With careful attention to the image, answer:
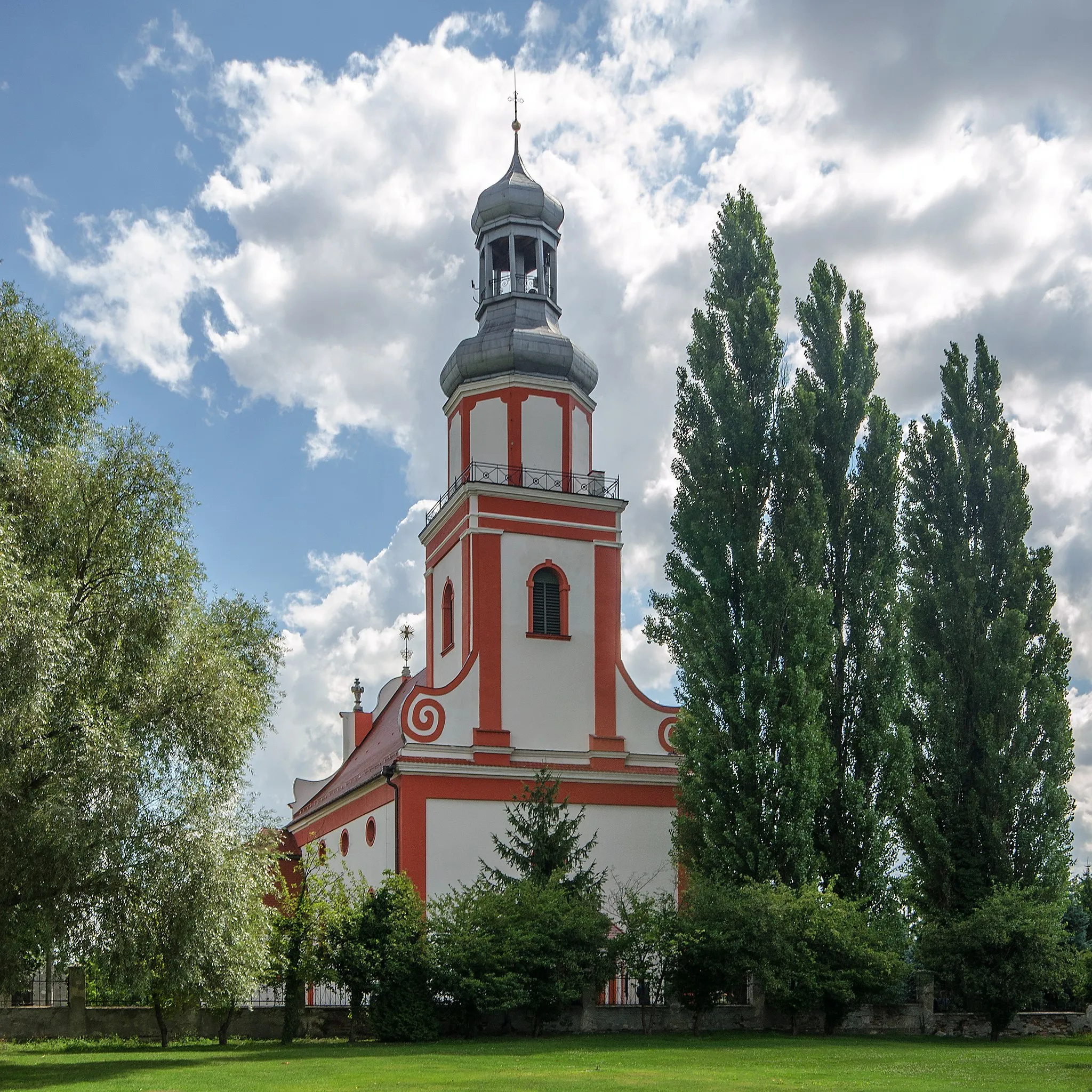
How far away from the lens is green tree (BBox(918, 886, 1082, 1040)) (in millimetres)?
22953

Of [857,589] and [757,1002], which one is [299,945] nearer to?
[757,1002]

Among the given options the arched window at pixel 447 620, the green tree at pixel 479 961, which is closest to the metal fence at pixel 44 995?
the green tree at pixel 479 961

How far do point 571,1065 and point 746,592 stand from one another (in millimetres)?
12060

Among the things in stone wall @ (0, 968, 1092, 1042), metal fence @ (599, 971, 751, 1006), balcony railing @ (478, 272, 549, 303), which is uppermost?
balcony railing @ (478, 272, 549, 303)


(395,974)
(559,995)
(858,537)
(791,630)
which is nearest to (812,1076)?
(559,995)

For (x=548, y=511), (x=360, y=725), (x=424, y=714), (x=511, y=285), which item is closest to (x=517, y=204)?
(x=511, y=285)

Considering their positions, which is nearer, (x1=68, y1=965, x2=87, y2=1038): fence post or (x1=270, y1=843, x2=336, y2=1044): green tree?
(x1=68, y1=965, x2=87, y2=1038): fence post

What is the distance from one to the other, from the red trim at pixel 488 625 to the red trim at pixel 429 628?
3.60 meters

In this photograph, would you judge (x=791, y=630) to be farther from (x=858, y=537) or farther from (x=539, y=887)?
(x=539, y=887)

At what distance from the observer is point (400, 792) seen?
29234 mm

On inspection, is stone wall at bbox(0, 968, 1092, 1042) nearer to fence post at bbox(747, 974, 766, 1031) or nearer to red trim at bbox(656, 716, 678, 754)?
fence post at bbox(747, 974, 766, 1031)

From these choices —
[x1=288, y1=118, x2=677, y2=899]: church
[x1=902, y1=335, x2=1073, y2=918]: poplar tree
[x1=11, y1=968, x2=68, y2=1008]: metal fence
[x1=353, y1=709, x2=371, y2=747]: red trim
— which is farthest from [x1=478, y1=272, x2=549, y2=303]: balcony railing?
[x1=11, y1=968, x2=68, y2=1008]: metal fence

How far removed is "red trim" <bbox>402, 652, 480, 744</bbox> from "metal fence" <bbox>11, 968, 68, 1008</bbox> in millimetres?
9394

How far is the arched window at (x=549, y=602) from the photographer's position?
31.6 meters
